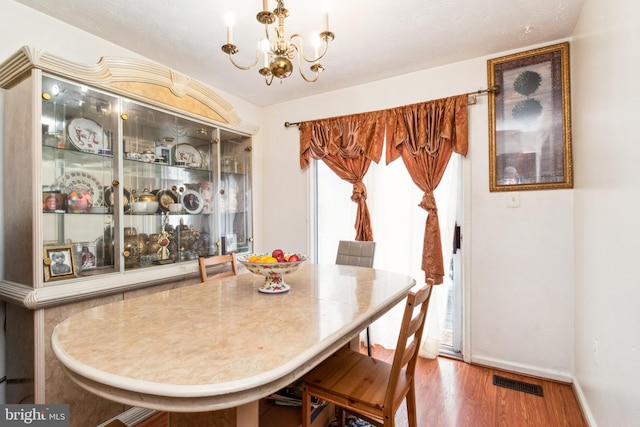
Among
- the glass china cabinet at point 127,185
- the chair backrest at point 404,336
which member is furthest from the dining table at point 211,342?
the glass china cabinet at point 127,185

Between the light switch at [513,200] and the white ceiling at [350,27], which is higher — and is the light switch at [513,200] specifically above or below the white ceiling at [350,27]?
below

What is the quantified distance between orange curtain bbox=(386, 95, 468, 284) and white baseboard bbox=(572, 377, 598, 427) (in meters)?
1.04

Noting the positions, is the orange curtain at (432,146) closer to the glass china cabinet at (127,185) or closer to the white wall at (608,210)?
the white wall at (608,210)

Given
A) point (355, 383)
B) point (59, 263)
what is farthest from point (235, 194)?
point (355, 383)

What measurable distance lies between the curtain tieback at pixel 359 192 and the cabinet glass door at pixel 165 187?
1.28m

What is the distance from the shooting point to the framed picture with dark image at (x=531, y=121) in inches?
89.6

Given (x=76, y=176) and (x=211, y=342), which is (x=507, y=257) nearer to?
(x=211, y=342)

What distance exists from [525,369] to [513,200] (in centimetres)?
126

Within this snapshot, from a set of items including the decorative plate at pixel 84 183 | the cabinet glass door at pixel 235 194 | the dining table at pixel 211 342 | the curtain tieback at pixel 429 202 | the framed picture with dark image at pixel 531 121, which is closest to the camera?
the dining table at pixel 211 342

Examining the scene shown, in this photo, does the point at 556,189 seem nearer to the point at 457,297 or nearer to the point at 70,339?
the point at 457,297

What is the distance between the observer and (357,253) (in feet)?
8.47

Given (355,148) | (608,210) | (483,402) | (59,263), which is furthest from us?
(355,148)

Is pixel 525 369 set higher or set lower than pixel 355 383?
lower

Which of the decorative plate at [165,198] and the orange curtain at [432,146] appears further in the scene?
the orange curtain at [432,146]
